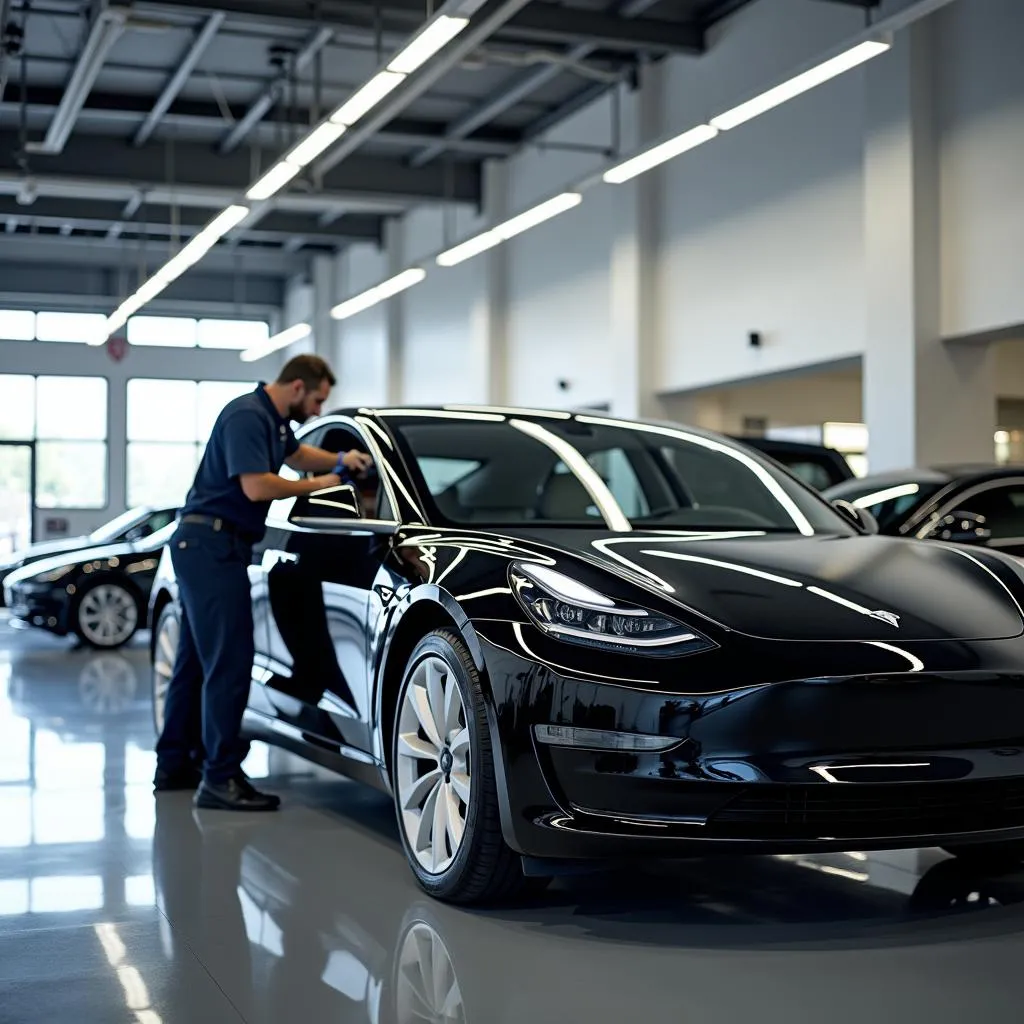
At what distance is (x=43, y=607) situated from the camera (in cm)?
1256

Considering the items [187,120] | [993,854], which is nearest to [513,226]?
[187,120]

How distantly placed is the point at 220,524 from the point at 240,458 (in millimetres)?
242

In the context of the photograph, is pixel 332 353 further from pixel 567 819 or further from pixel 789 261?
pixel 567 819

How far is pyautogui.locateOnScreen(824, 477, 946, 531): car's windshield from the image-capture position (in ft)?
23.5

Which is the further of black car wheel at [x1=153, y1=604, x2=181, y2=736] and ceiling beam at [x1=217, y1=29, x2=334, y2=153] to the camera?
ceiling beam at [x1=217, y1=29, x2=334, y2=153]

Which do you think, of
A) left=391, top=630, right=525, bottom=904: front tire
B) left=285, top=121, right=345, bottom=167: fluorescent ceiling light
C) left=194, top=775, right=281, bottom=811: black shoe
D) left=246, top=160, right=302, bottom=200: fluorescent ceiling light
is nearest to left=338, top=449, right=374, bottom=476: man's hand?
left=391, top=630, right=525, bottom=904: front tire

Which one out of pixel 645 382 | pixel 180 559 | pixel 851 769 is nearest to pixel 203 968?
pixel 851 769

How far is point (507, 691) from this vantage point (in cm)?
329

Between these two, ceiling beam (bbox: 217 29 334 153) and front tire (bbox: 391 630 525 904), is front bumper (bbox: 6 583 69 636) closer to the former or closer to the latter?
ceiling beam (bbox: 217 29 334 153)

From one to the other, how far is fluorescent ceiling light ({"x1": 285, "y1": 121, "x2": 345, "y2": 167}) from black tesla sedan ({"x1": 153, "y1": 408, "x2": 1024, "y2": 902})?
6919 millimetres

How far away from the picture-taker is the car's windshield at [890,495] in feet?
23.5

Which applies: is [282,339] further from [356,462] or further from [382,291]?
[356,462]

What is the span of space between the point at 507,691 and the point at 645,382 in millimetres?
12395

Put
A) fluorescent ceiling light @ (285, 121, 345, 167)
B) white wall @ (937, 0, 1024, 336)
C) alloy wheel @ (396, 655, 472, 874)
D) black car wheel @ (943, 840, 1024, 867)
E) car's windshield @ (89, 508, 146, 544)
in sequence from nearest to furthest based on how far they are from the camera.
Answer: alloy wheel @ (396, 655, 472, 874) → black car wheel @ (943, 840, 1024, 867) → white wall @ (937, 0, 1024, 336) → fluorescent ceiling light @ (285, 121, 345, 167) → car's windshield @ (89, 508, 146, 544)
